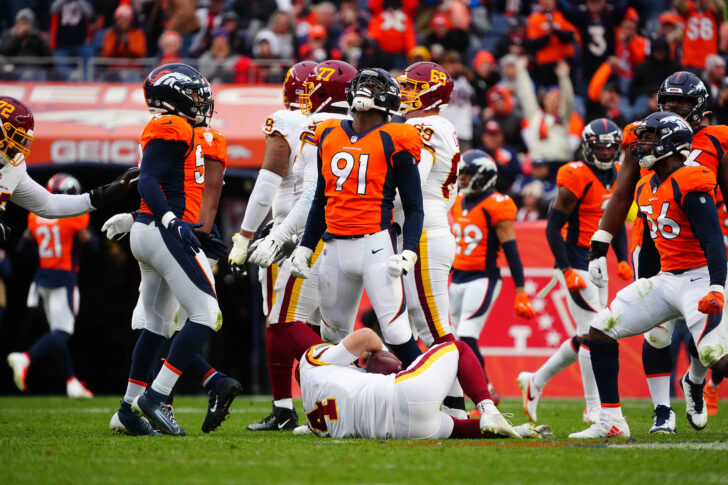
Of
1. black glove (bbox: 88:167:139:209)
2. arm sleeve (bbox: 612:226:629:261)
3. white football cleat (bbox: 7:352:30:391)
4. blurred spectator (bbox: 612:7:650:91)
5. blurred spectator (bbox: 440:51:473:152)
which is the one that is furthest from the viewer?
blurred spectator (bbox: 612:7:650:91)

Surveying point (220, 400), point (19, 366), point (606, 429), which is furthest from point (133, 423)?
point (19, 366)

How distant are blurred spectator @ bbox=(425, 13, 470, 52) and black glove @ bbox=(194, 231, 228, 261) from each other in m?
9.31

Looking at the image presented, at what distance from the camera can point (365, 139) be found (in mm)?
6117

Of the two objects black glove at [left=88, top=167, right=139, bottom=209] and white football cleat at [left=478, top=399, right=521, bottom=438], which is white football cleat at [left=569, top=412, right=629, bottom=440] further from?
black glove at [left=88, top=167, right=139, bottom=209]

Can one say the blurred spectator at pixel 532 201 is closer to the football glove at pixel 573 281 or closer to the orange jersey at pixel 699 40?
the orange jersey at pixel 699 40

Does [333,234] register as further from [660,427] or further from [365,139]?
[660,427]

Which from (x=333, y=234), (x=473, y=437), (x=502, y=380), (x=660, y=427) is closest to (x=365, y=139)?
(x=333, y=234)

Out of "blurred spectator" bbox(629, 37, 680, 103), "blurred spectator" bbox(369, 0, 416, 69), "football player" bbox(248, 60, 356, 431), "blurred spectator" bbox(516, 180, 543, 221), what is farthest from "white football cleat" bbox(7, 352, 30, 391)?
"blurred spectator" bbox(629, 37, 680, 103)

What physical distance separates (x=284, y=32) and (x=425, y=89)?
832 cm

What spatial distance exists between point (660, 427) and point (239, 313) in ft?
26.7

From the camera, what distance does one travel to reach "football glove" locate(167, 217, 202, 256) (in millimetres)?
5875

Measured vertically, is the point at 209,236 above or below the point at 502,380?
above

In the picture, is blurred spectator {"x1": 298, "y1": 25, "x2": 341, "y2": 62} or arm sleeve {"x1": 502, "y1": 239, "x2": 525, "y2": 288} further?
blurred spectator {"x1": 298, "y1": 25, "x2": 341, "y2": 62}

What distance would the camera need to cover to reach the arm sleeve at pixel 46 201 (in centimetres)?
679
